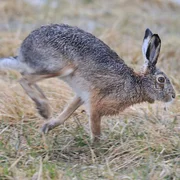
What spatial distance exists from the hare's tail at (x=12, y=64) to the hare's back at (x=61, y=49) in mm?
80

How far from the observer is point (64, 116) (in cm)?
545

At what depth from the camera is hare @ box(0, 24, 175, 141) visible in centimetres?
519

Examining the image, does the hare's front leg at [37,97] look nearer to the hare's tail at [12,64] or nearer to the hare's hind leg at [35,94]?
the hare's hind leg at [35,94]

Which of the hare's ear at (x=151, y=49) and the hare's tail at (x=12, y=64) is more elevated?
the hare's ear at (x=151, y=49)

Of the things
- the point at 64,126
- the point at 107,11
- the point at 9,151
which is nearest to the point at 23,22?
the point at 107,11

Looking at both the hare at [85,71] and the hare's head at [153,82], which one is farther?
the hare's head at [153,82]

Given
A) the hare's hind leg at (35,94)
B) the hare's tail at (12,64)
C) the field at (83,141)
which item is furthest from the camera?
the hare's tail at (12,64)

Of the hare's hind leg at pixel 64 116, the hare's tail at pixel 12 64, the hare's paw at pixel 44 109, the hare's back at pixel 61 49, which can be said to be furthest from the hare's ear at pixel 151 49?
the hare's tail at pixel 12 64

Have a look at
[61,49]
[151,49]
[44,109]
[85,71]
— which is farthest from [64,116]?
[151,49]

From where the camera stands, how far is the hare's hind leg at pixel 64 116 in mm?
5391

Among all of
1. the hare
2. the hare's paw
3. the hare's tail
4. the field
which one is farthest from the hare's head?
the hare's tail

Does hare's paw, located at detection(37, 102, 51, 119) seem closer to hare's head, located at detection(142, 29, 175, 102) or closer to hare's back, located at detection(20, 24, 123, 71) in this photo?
hare's back, located at detection(20, 24, 123, 71)

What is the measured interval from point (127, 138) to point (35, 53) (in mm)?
924

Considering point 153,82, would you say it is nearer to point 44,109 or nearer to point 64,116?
point 64,116
